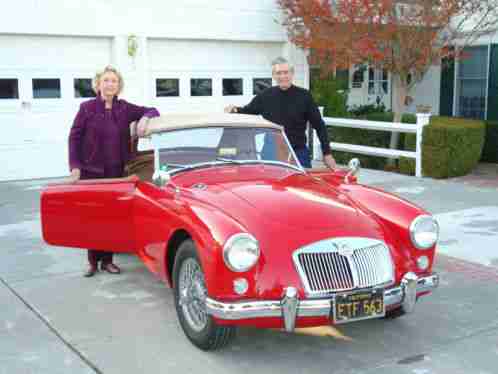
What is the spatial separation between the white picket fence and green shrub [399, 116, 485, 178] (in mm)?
109

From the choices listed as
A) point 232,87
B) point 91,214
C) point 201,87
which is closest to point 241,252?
point 91,214

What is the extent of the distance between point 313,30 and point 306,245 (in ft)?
31.9

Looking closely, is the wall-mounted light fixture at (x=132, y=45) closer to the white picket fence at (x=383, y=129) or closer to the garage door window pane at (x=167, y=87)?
the garage door window pane at (x=167, y=87)

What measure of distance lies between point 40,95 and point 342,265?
917cm

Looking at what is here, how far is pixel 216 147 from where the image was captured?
18.2 ft

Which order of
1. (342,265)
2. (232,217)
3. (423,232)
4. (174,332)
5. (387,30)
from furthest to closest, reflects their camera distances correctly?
(387,30)
(174,332)
(423,232)
(232,217)
(342,265)

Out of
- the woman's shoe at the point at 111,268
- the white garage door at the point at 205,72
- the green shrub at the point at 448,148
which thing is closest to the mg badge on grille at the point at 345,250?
the woman's shoe at the point at 111,268

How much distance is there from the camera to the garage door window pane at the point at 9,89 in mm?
11633

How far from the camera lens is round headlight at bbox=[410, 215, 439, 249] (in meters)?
4.62

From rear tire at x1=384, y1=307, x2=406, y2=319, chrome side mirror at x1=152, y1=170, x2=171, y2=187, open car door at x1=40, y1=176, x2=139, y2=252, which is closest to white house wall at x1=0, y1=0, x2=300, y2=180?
open car door at x1=40, y1=176, x2=139, y2=252

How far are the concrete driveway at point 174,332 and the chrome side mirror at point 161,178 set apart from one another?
1025 millimetres

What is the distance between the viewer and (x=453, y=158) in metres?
11.4

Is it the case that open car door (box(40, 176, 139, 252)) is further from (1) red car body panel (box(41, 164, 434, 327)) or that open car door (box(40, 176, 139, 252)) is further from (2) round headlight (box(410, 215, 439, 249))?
(2) round headlight (box(410, 215, 439, 249))

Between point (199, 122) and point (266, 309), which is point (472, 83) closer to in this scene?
point (199, 122)
